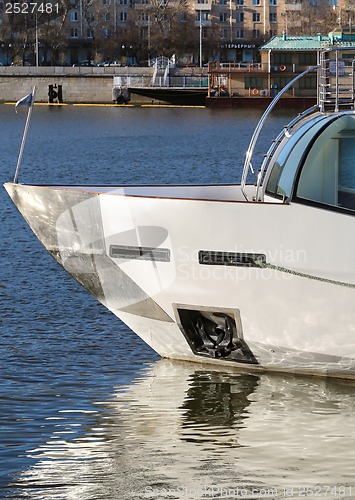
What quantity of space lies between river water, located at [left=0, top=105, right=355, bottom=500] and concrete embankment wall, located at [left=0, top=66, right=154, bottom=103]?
319ft

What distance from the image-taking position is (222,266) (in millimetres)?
12188

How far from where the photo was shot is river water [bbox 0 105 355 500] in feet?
35.0

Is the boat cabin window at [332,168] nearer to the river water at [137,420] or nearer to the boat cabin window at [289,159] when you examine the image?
the boat cabin window at [289,159]

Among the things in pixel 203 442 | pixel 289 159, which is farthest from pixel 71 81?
pixel 203 442

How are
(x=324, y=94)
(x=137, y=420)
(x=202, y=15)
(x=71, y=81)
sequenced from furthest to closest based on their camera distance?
(x=202, y=15) < (x=71, y=81) < (x=324, y=94) < (x=137, y=420)

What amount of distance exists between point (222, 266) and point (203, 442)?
65.2 inches

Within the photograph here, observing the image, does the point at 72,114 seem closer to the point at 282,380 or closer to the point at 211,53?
the point at 211,53

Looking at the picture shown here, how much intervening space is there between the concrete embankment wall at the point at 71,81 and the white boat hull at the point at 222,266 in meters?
103

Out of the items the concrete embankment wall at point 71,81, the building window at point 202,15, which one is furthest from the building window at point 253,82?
the building window at point 202,15

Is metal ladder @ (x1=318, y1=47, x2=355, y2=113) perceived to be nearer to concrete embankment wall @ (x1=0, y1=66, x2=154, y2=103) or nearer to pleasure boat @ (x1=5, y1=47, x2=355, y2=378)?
pleasure boat @ (x1=5, y1=47, x2=355, y2=378)

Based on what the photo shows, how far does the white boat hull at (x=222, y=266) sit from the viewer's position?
39.0 ft

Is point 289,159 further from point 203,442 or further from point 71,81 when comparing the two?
point 71,81

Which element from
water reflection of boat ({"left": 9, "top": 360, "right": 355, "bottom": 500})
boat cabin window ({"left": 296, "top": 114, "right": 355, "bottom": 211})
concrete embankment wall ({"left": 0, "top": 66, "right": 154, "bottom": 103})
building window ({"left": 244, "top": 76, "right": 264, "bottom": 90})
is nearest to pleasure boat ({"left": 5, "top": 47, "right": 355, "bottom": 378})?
boat cabin window ({"left": 296, "top": 114, "right": 355, "bottom": 211})

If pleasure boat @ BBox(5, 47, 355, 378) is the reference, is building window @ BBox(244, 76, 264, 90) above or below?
below
